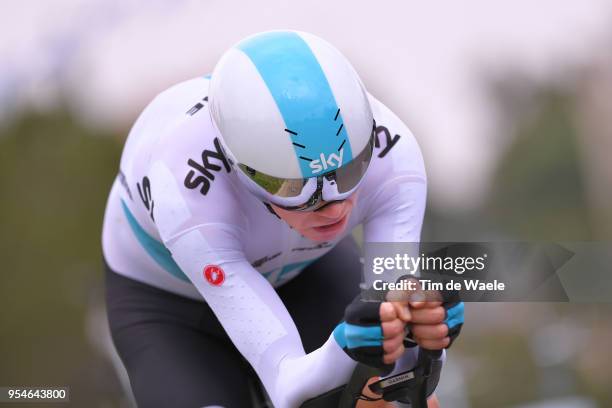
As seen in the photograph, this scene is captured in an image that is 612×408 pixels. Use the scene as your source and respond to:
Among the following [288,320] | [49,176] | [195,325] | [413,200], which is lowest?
[49,176]

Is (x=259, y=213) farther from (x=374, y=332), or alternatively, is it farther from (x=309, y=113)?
(x=374, y=332)

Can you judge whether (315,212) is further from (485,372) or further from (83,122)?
(83,122)

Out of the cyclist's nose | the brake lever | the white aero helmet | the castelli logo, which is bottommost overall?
the brake lever

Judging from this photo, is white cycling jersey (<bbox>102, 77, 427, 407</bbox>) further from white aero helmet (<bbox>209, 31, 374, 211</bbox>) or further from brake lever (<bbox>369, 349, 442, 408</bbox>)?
white aero helmet (<bbox>209, 31, 374, 211</bbox>)

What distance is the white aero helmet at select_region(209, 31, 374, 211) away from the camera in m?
3.91

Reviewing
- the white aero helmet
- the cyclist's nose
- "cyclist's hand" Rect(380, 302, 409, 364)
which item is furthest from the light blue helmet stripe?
"cyclist's hand" Rect(380, 302, 409, 364)

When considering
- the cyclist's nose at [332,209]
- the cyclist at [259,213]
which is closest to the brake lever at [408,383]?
the cyclist at [259,213]

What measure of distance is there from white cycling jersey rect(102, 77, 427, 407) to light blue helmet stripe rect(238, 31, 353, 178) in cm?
51

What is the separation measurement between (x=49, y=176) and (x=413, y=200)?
82.9 ft

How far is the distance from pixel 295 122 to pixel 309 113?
0.06 m

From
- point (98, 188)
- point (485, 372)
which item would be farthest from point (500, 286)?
point (98, 188)

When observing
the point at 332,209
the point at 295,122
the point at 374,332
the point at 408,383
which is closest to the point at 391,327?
the point at 374,332

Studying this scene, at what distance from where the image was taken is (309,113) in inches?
153

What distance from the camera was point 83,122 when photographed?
29.0 metres
